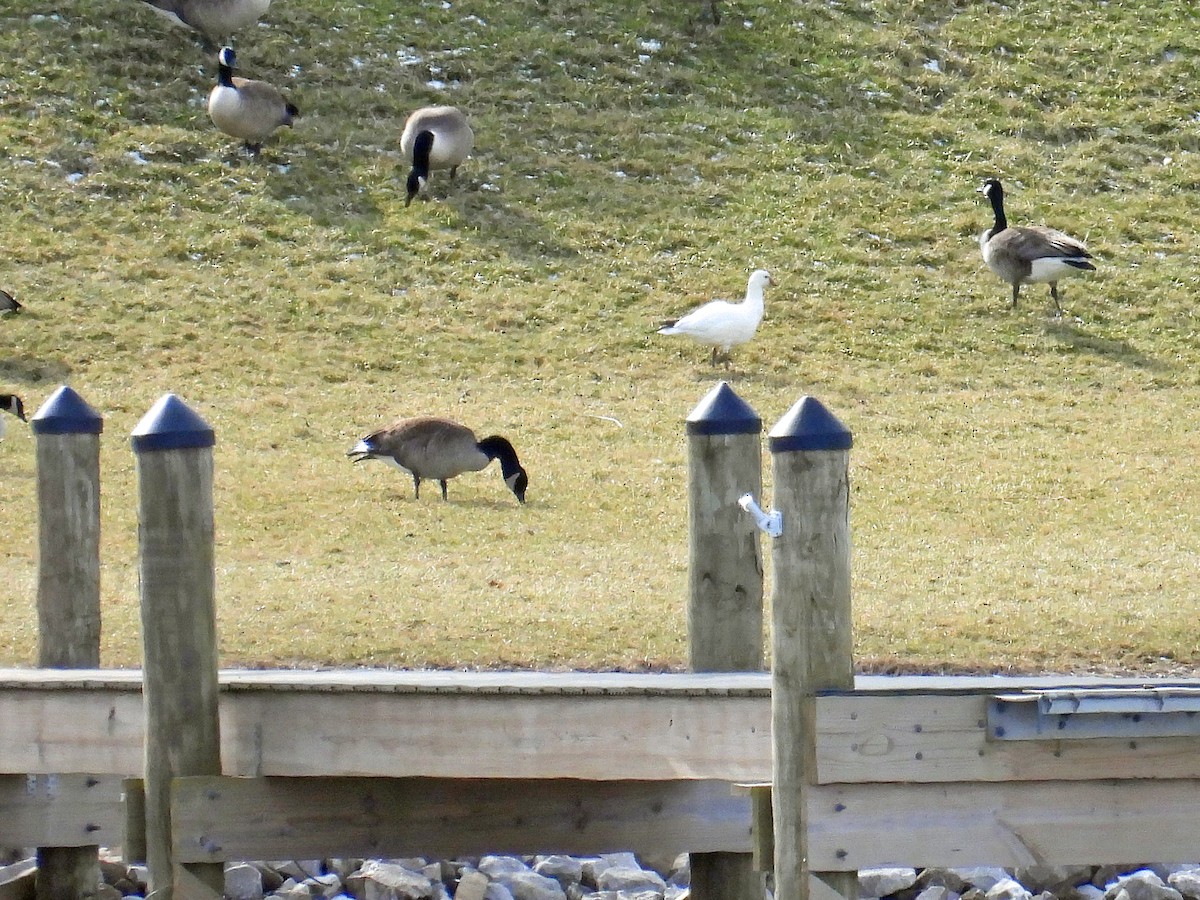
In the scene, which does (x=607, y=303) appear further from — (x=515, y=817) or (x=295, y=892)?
(x=515, y=817)

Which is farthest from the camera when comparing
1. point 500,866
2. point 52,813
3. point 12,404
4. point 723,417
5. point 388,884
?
point 12,404

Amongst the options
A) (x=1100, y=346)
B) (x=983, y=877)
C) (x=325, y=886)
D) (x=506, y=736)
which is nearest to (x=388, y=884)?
(x=325, y=886)

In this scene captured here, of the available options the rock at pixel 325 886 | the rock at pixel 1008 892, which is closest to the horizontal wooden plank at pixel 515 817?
the rock at pixel 325 886

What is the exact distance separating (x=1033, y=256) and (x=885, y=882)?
537 inches

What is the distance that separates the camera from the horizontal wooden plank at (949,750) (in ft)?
19.7

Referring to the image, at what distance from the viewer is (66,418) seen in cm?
855

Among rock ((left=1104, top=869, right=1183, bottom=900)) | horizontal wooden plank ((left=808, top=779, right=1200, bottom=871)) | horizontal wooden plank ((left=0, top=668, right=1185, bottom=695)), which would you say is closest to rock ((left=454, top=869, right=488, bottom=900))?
horizontal wooden plank ((left=0, top=668, right=1185, bottom=695))

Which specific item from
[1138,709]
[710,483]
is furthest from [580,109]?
[1138,709]

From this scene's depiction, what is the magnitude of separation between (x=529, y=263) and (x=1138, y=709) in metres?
17.9

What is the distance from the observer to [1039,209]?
2550 cm

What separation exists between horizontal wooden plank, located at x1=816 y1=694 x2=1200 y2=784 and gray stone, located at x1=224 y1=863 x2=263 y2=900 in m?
4.18

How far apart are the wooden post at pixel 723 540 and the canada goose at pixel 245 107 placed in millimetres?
18408

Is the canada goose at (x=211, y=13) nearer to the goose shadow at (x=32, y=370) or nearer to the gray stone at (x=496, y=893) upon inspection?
the goose shadow at (x=32, y=370)

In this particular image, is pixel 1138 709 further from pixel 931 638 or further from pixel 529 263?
pixel 529 263
